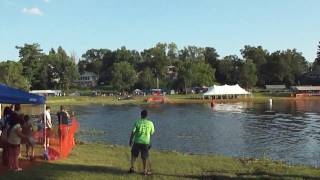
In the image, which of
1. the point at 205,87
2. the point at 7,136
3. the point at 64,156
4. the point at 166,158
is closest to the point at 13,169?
the point at 7,136

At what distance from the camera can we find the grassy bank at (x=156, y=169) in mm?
17109

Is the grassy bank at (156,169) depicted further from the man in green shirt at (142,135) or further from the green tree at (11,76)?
the green tree at (11,76)

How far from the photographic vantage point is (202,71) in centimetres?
18975

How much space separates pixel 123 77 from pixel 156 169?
6909 inches

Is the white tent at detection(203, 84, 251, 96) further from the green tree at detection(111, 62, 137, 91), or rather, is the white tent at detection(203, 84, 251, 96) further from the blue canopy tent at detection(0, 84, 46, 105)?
the blue canopy tent at detection(0, 84, 46, 105)

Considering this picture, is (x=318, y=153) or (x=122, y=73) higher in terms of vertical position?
(x=122, y=73)

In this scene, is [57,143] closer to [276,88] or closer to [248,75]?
[248,75]

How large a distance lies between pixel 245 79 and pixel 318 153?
505 ft

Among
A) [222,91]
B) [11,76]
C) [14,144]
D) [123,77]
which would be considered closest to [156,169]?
[14,144]

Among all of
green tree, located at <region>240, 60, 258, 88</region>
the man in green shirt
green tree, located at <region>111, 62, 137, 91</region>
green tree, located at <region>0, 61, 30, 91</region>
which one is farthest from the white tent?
the man in green shirt

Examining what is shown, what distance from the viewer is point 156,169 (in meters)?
19.3

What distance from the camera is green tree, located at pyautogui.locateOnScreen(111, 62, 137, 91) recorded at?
630 ft

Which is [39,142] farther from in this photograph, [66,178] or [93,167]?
[66,178]

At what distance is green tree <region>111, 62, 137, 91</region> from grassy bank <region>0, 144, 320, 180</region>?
168 metres
